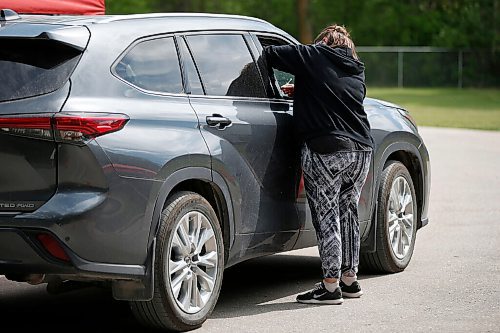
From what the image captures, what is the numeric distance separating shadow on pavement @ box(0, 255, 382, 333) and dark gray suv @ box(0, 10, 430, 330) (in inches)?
13.9

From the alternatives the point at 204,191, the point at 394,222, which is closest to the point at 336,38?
the point at 204,191

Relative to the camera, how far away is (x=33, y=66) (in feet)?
21.9

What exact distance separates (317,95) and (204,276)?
56.6 inches

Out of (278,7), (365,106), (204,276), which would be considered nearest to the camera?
(204,276)

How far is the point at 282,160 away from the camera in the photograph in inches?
316

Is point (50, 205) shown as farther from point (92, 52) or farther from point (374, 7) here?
point (374, 7)

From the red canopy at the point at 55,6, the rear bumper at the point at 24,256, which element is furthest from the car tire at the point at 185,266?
the red canopy at the point at 55,6

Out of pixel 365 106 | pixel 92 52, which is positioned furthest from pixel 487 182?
pixel 92 52

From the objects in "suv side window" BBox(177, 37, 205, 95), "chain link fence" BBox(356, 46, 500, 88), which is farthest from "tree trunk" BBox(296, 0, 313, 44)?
"suv side window" BBox(177, 37, 205, 95)

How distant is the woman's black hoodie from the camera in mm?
8008

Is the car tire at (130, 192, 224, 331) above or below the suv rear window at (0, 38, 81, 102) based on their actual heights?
below

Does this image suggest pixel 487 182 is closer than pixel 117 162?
No

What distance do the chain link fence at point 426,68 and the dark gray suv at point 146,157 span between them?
48582 mm

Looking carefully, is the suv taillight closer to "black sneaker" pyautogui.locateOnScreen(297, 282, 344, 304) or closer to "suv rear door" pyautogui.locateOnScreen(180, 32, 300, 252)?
"suv rear door" pyautogui.locateOnScreen(180, 32, 300, 252)
